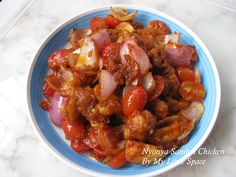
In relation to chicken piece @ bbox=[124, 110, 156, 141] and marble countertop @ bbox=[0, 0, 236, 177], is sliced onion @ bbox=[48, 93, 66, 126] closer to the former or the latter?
marble countertop @ bbox=[0, 0, 236, 177]

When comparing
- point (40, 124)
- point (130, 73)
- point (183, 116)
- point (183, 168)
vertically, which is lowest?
point (183, 168)

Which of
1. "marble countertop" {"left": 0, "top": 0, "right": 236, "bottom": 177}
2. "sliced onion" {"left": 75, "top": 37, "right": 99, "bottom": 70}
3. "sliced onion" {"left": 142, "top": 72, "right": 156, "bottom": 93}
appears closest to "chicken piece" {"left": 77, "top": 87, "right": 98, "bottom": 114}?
"sliced onion" {"left": 75, "top": 37, "right": 99, "bottom": 70}

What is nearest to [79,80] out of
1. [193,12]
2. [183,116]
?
[183,116]

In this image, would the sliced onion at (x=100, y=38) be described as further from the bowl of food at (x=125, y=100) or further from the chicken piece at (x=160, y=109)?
the chicken piece at (x=160, y=109)

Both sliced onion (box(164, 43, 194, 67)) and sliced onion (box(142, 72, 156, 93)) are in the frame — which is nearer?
sliced onion (box(142, 72, 156, 93))

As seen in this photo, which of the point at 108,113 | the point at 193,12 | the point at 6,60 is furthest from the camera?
the point at 193,12

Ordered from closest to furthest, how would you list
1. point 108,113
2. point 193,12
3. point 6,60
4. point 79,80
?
point 108,113 → point 79,80 → point 6,60 → point 193,12

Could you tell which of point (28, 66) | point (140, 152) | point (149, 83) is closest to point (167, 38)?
point (149, 83)

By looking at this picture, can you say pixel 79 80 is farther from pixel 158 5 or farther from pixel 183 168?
pixel 158 5

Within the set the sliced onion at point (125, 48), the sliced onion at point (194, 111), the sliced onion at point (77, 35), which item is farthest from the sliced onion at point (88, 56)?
the sliced onion at point (194, 111)
